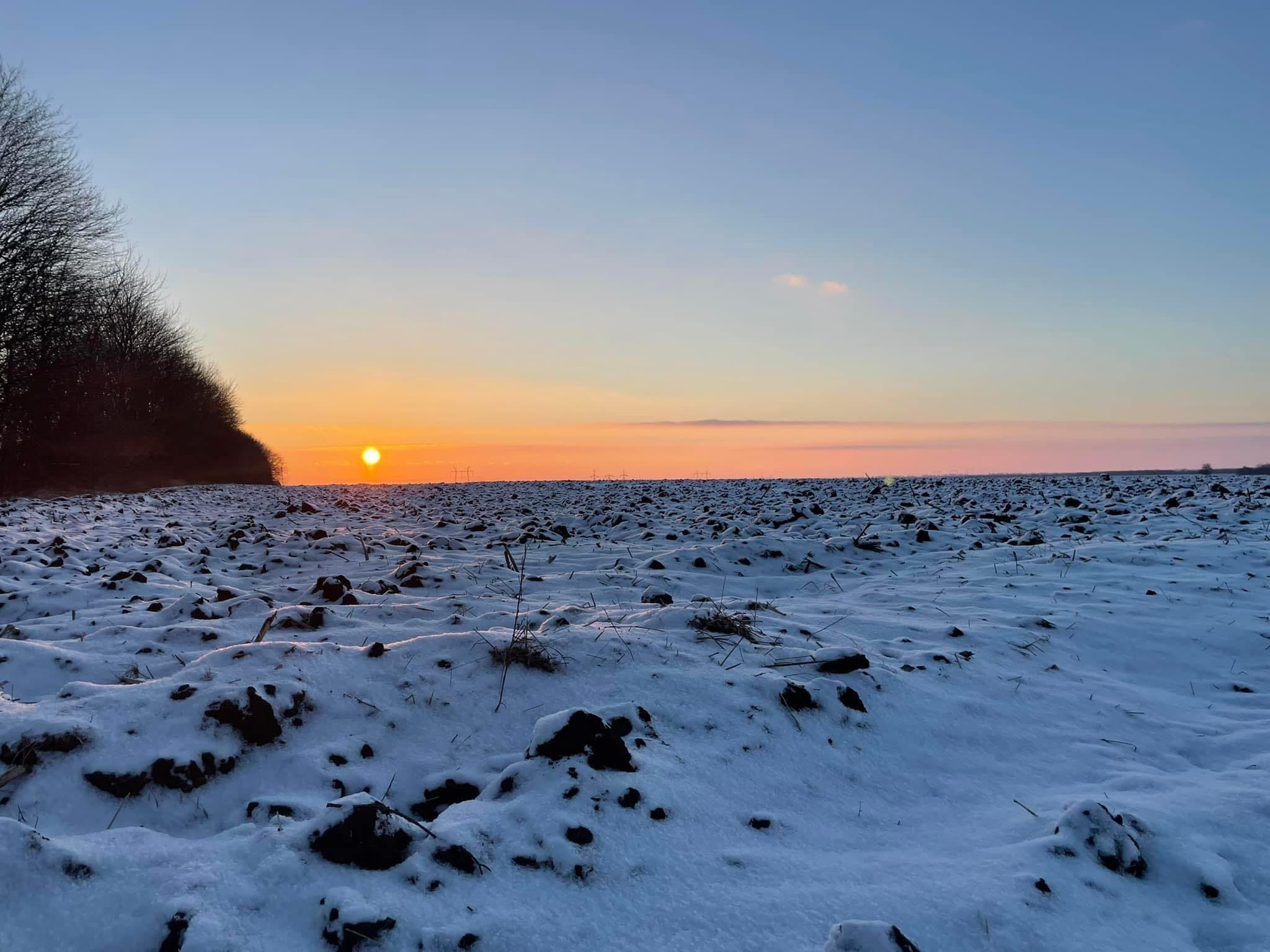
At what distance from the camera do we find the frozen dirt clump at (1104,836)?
1.83 m

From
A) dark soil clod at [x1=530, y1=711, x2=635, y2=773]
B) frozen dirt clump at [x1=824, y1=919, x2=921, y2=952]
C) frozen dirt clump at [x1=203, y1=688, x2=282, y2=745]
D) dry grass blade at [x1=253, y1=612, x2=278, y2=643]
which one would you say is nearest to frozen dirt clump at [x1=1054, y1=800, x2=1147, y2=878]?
frozen dirt clump at [x1=824, y1=919, x2=921, y2=952]

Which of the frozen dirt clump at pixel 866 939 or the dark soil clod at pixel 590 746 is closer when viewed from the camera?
the frozen dirt clump at pixel 866 939

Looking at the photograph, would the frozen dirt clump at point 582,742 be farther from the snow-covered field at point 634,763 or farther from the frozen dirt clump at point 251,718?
the frozen dirt clump at point 251,718

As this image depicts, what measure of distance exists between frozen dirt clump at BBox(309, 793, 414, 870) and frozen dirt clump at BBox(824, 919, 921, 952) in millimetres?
1027

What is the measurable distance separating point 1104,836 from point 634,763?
4.31 feet

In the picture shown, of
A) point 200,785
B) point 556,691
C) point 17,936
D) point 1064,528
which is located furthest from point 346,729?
point 1064,528

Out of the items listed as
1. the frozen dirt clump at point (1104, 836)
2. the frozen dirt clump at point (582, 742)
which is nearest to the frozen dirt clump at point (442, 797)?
the frozen dirt clump at point (582, 742)

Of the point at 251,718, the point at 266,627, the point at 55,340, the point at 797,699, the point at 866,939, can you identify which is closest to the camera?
the point at 866,939

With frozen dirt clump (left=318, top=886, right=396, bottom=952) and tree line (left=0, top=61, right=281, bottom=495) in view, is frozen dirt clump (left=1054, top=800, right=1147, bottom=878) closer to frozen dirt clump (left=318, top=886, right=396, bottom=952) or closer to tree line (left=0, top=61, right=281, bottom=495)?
frozen dirt clump (left=318, top=886, right=396, bottom=952)

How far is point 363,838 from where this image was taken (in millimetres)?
1697

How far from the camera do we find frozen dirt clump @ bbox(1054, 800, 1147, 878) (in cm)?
183

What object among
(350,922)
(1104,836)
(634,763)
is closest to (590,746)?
(634,763)

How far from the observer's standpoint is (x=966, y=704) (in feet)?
9.68

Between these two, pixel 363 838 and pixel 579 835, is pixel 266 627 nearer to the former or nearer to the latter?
pixel 363 838
